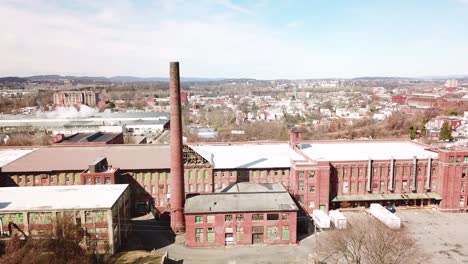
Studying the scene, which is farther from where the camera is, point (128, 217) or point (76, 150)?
point (76, 150)

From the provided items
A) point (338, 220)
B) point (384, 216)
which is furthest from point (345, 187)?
point (338, 220)

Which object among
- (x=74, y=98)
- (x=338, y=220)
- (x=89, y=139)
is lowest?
(x=338, y=220)

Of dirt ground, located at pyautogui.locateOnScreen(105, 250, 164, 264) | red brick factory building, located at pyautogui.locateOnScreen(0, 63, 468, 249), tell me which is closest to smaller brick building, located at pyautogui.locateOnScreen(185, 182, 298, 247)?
dirt ground, located at pyautogui.locateOnScreen(105, 250, 164, 264)

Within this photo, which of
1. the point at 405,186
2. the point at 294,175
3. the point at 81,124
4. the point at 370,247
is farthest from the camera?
the point at 81,124

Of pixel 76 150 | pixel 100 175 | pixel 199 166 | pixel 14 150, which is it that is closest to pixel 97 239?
pixel 100 175

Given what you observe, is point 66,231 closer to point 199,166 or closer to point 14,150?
point 199,166

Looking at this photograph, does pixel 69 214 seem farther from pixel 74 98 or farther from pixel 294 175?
pixel 74 98
